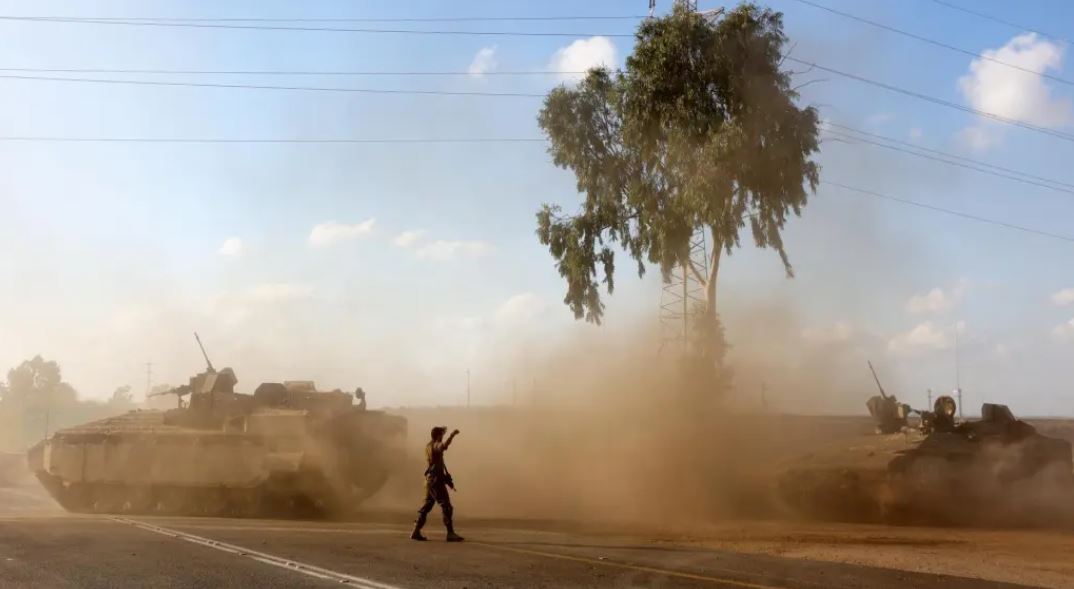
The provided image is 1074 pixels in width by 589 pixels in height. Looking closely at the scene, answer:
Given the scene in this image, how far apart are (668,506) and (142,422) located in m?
14.0

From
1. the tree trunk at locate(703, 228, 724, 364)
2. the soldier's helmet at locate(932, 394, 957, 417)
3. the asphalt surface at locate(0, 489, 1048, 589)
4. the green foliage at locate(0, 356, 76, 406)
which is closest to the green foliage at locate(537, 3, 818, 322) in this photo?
the tree trunk at locate(703, 228, 724, 364)

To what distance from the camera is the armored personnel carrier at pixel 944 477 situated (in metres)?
20.5

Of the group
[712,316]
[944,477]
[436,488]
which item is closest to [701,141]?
[712,316]

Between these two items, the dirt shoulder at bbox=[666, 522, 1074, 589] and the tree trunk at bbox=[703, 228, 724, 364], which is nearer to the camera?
the dirt shoulder at bbox=[666, 522, 1074, 589]

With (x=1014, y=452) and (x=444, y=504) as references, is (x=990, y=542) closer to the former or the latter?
(x=1014, y=452)

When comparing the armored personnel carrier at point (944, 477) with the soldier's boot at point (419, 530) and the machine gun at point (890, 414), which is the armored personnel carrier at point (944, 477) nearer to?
the machine gun at point (890, 414)

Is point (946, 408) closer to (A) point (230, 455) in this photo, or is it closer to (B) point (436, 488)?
(B) point (436, 488)

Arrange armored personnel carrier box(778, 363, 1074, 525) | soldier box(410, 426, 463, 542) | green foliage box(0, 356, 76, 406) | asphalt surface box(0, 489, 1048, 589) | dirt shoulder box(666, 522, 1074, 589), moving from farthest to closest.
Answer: green foliage box(0, 356, 76, 406)
armored personnel carrier box(778, 363, 1074, 525)
soldier box(410, 426, 463, 542)
dirt shoulder box(666, 522, 1074, 589)
asphalt surface box(0, 489, 1048, 589)

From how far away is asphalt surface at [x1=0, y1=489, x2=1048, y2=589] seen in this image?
10.2 m

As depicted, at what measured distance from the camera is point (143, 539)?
1451cm

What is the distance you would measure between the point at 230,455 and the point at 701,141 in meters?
14.4

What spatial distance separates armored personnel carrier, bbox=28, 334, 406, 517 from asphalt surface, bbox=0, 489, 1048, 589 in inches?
240

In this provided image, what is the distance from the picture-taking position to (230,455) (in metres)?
23.4

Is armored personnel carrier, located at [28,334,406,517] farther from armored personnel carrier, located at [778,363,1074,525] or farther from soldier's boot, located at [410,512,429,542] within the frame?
armored personnel carrier, located at [778,363,1074,525]
